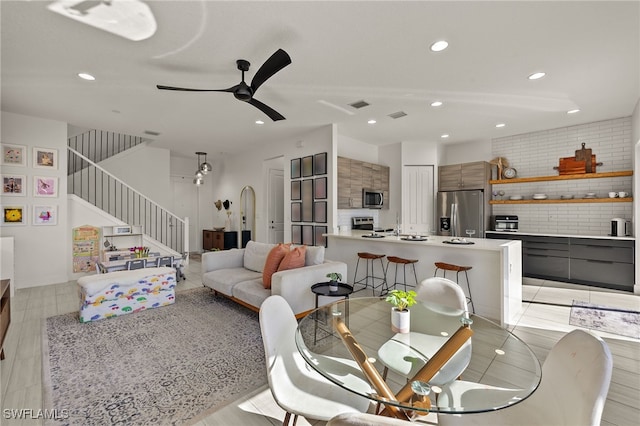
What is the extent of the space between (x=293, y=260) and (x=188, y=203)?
6.58m

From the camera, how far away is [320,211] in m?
5.51

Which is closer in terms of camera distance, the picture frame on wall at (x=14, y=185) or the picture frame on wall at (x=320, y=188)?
the picture frame on wall at (x=14, y=185)

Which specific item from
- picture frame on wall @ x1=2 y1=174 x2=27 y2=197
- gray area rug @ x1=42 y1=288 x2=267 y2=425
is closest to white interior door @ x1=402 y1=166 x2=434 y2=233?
gray area rug @ x1=42 y1=288 x2=267 y2=425

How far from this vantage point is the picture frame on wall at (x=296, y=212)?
5.98 m

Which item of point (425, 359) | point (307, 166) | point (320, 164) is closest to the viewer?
point (425, 359)

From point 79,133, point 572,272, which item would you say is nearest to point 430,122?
point 572,272

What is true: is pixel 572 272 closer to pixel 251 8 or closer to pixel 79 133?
pixel 251 8

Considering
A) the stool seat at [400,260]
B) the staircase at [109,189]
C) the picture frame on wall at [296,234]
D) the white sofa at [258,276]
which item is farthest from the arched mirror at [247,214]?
the stool seat at [400,260]

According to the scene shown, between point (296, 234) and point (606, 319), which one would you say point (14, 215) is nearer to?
point (296, 234)

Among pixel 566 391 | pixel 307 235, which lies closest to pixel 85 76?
pixel 307 235

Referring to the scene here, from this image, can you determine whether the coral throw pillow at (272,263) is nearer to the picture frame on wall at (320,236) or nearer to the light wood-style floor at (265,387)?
the light wood-style floor at (265,387)

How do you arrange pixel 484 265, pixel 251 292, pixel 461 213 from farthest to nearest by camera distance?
pixel 461 213
pixel 484 265
pixel 251 292

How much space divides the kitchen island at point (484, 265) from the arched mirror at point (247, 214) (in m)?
4.14

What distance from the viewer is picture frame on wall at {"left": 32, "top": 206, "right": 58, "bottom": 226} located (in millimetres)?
4832
